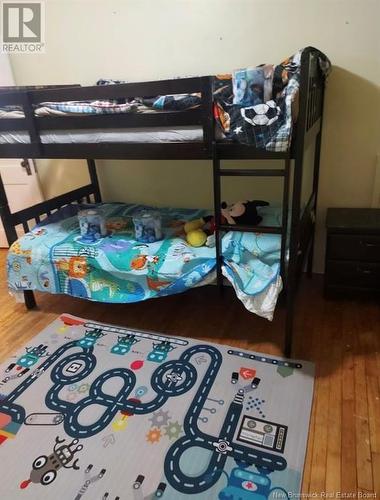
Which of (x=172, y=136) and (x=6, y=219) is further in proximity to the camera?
(x=6, y=219)

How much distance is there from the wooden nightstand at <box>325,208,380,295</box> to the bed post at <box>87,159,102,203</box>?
1.83m

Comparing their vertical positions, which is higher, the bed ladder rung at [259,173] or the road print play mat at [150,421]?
the bed ladder rung at [259,173]

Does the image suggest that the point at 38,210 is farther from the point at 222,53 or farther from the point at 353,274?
the point at 353,274

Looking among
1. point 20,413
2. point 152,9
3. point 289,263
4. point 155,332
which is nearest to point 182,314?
point 155,332

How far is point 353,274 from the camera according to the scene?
2223 mm

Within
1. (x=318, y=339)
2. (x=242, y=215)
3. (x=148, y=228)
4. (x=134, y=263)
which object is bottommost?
(x=318, y=339)

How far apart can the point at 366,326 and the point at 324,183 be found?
3.28 ft

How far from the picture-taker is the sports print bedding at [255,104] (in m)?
1.43

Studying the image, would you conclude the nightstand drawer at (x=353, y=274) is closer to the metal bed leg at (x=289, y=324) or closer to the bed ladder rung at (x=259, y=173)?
the metal bed leg at (x=289, y=324)

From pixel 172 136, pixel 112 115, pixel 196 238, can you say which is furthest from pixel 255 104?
pixel 196 238

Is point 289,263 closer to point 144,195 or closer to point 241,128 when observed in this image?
point 241,128

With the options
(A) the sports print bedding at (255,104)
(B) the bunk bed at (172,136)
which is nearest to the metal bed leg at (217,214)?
(B) the bunk bed at (172,136)

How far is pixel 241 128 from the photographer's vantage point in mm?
1516

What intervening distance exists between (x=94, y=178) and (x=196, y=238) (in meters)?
1.29
